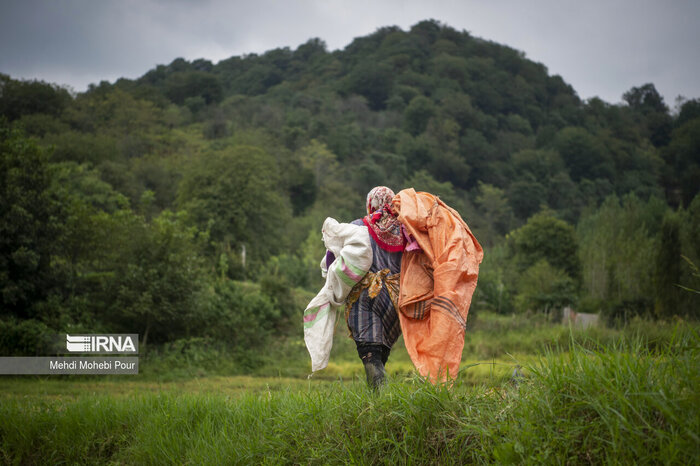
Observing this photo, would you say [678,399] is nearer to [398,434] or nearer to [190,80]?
[398,434]

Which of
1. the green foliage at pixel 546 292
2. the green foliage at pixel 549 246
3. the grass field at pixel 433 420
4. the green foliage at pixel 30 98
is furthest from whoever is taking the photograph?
the green foliage at pixel 30 98

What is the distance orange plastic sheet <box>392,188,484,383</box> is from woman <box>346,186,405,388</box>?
0.18 meters

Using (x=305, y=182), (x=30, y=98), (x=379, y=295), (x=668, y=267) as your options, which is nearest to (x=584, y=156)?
(x=305, y=182)

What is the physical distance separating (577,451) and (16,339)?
507 inches

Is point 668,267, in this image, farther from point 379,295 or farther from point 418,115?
point 418,115

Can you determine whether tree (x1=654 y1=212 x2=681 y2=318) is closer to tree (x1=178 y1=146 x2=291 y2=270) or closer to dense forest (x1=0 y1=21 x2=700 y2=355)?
dense forest (x1=0 y1=21 x2=700 y2=355)

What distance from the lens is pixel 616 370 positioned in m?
2.81

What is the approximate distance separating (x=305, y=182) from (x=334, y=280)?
186 feet

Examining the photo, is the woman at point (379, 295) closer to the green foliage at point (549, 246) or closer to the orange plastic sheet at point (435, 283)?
the orange plastic sheet at point (435, 283)

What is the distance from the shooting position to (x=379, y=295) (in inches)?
186

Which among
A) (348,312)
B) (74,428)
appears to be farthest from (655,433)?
(74,428)

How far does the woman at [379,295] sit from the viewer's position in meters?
4.62

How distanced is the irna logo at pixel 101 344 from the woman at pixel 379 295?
10.2m

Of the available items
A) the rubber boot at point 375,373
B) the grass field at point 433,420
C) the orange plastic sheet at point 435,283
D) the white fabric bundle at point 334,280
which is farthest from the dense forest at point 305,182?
the white fabric bundle at point 334,280
